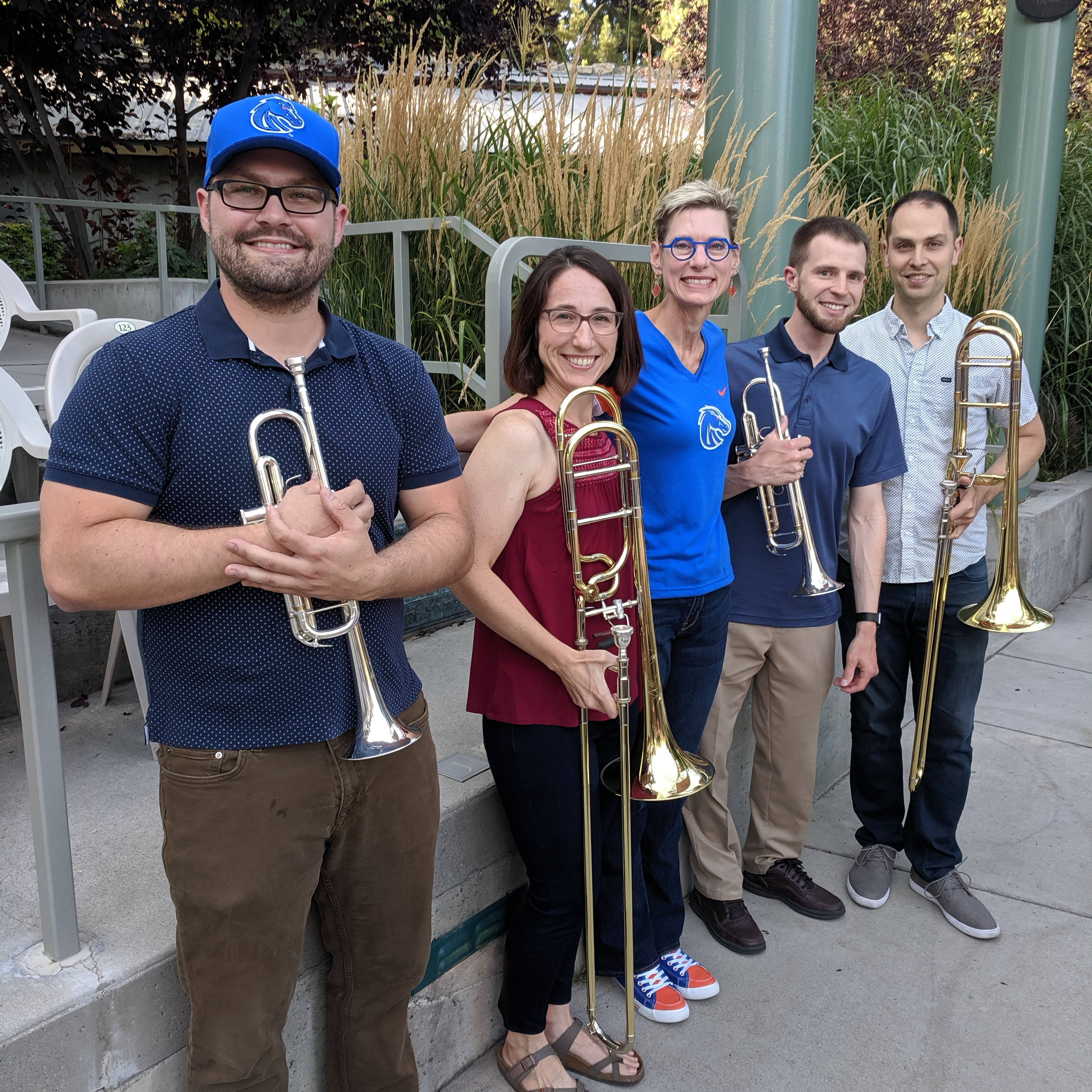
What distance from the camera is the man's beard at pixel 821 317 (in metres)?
2.82

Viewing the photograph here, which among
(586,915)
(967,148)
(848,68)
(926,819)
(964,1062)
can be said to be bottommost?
(964,1062)

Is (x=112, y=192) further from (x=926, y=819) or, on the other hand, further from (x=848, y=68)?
(x=926, y=819)

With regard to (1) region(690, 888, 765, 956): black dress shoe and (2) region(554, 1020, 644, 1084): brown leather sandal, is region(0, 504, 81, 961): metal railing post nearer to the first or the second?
(2) region(554, 1020, 644, 1084): brown leather sandal

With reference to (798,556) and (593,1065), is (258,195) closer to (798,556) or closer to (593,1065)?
(798,556)

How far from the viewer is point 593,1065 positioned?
2.43 metres

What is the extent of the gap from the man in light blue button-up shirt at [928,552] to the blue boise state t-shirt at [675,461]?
877 mm

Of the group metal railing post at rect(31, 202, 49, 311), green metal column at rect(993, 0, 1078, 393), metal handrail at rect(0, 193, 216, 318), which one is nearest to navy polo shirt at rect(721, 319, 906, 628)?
green metal column at rect(993, 0, 1078, 393)

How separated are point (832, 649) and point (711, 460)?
92 cm

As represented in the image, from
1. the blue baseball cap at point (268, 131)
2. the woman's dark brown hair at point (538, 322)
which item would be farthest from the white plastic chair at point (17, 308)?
the blue baseball cap at point (268, 131)

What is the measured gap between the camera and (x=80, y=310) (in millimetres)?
3062

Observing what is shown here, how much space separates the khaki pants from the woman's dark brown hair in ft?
3.22

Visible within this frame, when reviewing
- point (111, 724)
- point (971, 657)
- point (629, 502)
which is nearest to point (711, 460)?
point (629, 502)

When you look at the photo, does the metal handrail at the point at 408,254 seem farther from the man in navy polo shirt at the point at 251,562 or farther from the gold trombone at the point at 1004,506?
the man in navy polo shirt at the point at 251,562

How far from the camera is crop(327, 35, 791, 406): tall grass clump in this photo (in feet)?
12.1
